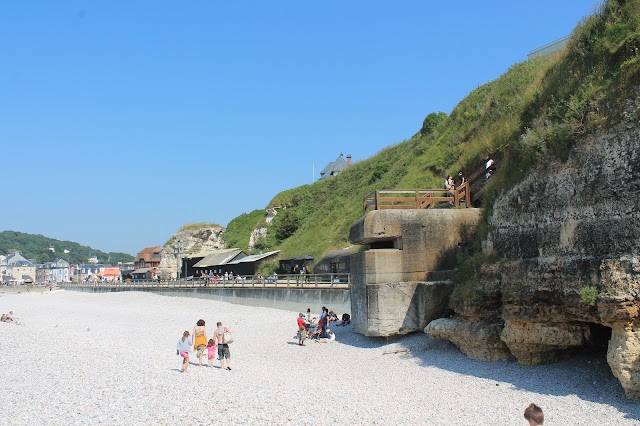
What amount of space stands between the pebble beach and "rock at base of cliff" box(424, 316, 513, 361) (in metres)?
0.41

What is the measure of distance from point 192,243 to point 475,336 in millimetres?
66059

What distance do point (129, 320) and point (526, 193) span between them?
86.8 feet

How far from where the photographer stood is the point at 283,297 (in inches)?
1371

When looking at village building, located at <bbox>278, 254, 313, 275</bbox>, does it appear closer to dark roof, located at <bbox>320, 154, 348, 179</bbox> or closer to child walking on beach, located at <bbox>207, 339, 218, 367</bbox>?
child walking on beach, located at <bbox>207, 339, 218, 367</bbox>

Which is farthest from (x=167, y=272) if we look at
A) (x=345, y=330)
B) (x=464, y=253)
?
(x=464, y=253)

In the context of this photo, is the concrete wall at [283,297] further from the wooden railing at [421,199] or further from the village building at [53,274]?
the village building at [53,274]

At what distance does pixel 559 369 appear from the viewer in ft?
44.9

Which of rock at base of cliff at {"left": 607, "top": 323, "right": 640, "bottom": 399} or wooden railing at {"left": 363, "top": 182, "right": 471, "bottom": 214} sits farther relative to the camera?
wooden railing at {"left": 363, "top": 182, "right": 471, "bottom": 214}

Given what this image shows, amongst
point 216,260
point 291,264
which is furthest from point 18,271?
point 291,264

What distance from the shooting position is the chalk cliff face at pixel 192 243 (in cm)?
7800

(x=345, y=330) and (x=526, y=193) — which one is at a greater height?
(x=526, y=193)

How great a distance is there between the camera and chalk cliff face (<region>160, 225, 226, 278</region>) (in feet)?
256

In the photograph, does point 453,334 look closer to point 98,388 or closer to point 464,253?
point 464,253

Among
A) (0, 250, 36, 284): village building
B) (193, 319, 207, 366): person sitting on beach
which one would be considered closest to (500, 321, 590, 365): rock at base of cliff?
(193, 319, 207, 366): person sitting on beach
